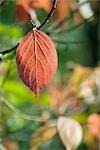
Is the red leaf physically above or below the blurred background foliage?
above

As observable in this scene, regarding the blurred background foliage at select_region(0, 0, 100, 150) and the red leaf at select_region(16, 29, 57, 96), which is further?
the blurred background foliage at select_region(0, 0, 100, 150)

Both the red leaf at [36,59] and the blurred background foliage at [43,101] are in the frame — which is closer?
the red leaf at [36,59]

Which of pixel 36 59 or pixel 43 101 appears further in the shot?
pixel 43 101

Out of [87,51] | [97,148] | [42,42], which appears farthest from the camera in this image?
[87,51]

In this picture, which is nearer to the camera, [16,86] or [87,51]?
[16,86]

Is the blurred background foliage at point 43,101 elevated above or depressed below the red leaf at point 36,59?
below

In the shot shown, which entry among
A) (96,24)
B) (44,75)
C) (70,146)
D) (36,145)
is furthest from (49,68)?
(96,24)

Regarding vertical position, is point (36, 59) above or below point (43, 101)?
above

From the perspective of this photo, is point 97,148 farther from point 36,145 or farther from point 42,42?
point 42,42
